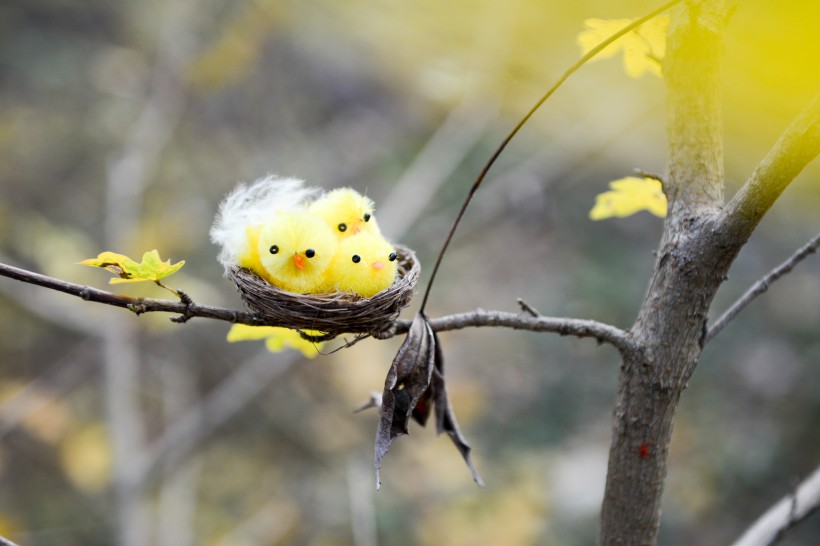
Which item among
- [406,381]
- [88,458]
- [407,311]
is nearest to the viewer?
[406,381]

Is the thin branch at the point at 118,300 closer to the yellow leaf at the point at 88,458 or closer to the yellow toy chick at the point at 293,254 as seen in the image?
the yellow toy chick at the point at 293,254

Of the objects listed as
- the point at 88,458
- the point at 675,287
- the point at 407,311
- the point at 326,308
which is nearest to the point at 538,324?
the point at 675,287

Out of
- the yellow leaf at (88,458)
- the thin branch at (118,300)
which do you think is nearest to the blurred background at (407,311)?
the yellow leaf at (88,458)

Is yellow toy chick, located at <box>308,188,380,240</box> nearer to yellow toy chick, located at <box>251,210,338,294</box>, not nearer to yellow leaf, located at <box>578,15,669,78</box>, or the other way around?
yellow toy chick, located at <box>251,210,338,294</box>

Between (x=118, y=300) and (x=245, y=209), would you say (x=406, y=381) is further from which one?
(x=245, y=209)

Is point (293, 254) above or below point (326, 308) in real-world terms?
above

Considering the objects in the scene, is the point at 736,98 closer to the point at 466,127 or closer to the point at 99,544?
the point at 466,127

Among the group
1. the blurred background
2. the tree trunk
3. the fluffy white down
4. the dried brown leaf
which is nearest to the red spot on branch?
the tree trunk
